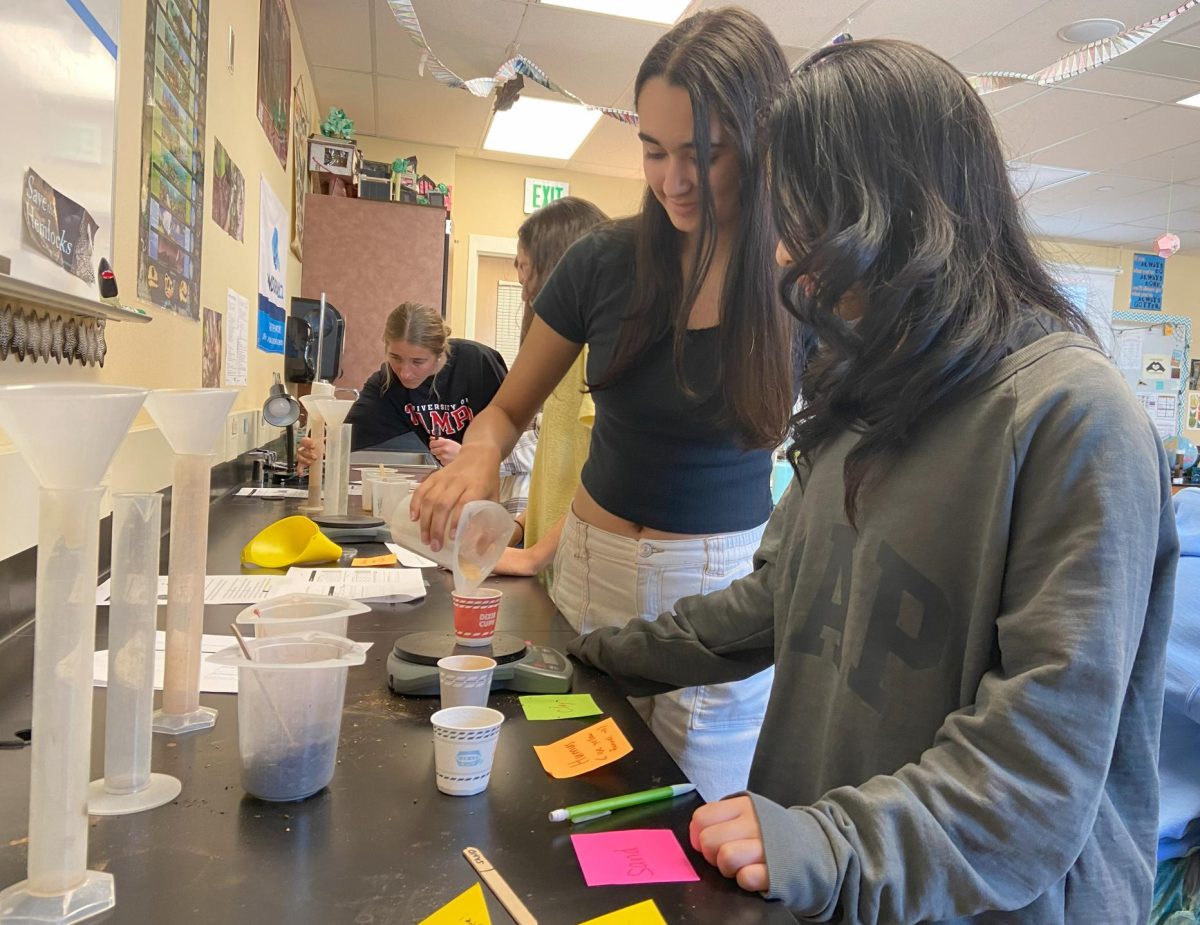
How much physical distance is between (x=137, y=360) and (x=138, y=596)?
1.08 metres

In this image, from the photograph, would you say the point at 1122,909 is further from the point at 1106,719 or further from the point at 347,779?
the point at 347,779

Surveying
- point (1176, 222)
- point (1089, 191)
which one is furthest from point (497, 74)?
point (1176, 222)

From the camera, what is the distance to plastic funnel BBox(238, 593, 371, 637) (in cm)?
76

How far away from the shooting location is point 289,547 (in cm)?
149

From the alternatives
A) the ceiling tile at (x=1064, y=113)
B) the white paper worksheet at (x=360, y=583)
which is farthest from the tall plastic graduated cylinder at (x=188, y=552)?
the ceiling tile at (x=1064, y=113)

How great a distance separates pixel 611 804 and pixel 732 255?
2.68ft

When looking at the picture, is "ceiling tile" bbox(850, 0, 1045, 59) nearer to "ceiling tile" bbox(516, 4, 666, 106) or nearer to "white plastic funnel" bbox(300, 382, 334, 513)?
"ceiling tile" bbox(516, 4, 666, 106)

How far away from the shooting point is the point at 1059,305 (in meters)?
0.76

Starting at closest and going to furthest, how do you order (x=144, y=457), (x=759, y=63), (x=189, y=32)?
1. (x=759, y=63)
2. (x=144, y=457)
3. (x=189, y=32)

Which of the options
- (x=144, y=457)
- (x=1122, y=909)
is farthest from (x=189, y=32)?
(x=1122, y=909)

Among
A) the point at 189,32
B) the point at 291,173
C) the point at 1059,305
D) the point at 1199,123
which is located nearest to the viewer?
the point at 1059,305

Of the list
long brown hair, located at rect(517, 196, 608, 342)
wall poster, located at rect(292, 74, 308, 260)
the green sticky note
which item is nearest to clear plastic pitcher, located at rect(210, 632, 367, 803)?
the green sticky note

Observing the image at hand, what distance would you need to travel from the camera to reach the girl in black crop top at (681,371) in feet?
3.79

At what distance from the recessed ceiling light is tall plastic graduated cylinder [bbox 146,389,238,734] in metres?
3.78
